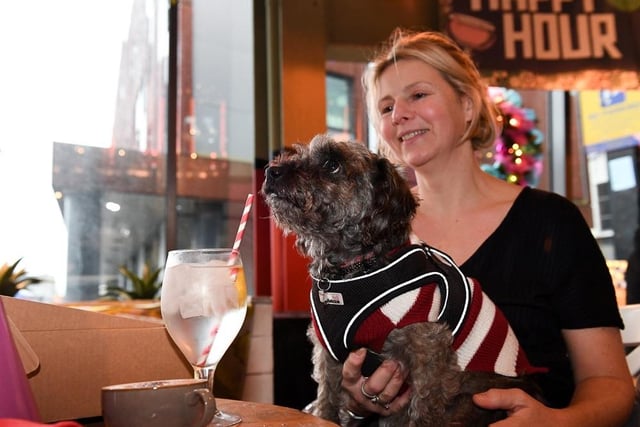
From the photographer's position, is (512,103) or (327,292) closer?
(327,292)

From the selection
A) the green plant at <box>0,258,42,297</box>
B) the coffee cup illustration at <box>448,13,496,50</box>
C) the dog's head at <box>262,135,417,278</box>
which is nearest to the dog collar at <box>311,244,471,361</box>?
the dog's head at <box>262,135,417,278</box>

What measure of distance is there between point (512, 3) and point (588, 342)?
3851mm

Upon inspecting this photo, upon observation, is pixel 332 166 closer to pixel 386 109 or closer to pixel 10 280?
pixel 386 109

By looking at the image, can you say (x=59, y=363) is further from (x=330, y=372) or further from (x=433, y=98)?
(x=433, y=98)

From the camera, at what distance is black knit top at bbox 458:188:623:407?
1.74 metres

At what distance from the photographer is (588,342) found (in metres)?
1.71

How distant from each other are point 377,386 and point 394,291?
0.74 feet

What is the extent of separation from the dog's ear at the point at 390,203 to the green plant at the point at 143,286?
11.1 feet

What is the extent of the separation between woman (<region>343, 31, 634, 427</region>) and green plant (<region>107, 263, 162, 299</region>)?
2.94 metres

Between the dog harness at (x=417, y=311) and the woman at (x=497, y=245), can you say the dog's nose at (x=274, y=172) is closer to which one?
the dog harness at (x=417, y=311)

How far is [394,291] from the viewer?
1511 millimetres

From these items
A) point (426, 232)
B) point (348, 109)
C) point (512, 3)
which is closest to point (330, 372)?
point (426, 232)

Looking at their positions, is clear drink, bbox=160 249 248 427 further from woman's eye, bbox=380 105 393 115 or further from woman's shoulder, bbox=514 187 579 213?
woman's eye, bbox=380 105 393 115

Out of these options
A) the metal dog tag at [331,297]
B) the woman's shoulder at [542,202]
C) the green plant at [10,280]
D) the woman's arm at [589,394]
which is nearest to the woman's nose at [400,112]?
the woman's shoulder at [542,202]
